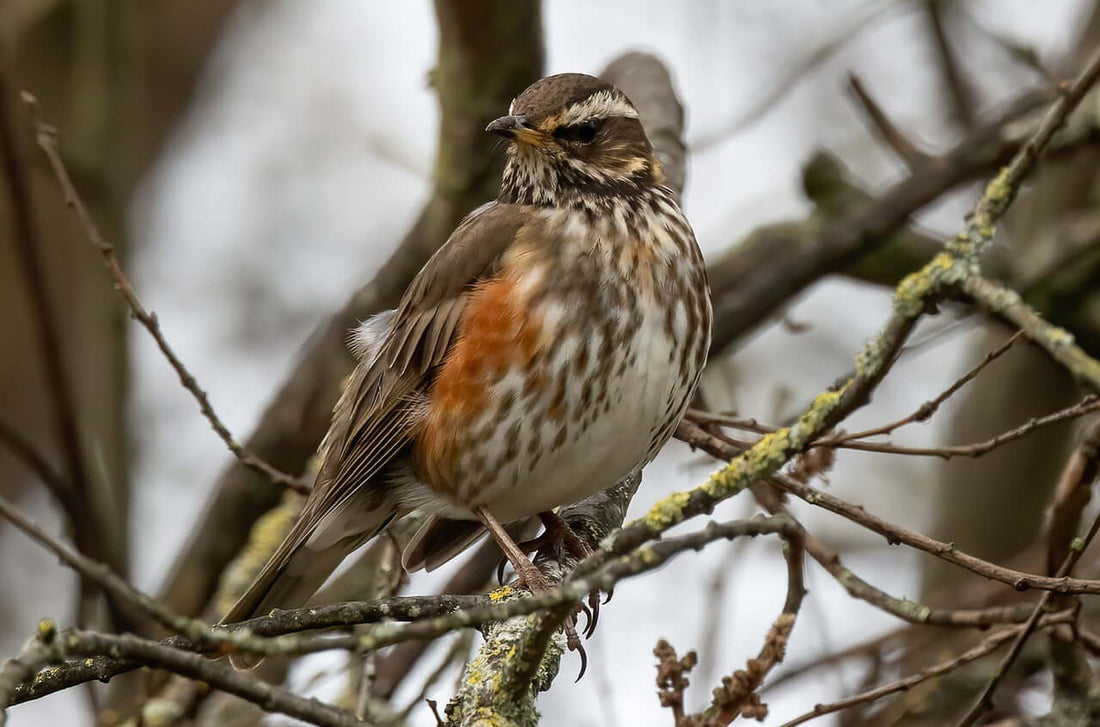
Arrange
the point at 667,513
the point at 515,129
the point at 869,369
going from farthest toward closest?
the point at 515,129 < the point at 869,369 < the point at 667,513

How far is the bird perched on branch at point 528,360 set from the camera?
14.5 ft

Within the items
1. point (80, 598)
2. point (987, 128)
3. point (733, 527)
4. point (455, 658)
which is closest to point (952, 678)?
point (455, 658)

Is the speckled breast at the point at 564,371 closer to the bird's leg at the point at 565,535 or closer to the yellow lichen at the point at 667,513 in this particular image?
the bird's leg at the point at 565,535

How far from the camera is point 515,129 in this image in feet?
15.8

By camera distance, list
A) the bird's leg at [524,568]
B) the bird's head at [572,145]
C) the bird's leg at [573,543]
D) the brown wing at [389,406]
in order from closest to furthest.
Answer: the bird's leg at [524,568] → the bird's leg at [573,543] → the brown wing at [389,406] → the bird's head at [572,145]

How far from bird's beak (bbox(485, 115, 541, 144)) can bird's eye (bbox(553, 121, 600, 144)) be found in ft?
0.34

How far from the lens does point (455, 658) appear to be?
4.93 m

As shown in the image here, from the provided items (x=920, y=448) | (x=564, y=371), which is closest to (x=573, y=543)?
(x=564, y=371)

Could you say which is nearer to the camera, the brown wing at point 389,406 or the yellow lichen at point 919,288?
the yellow lichen at point 919,288

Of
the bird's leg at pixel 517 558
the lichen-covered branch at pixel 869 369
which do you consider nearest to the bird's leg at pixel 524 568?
the bird's leg at pixel 517 558

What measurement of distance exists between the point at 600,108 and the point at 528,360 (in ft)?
3.61

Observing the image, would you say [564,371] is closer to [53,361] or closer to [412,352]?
[412,352]

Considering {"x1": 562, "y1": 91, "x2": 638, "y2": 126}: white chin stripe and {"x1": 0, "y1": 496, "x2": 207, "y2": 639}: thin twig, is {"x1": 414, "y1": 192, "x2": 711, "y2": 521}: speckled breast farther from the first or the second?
{"x1": 0, "y1": 496, "x2": 207, "y2": 639}: thin twig

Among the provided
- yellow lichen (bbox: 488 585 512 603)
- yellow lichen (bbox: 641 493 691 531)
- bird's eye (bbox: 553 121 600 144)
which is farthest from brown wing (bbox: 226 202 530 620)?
yellow lichen (bbox: 641 493 691 531)
